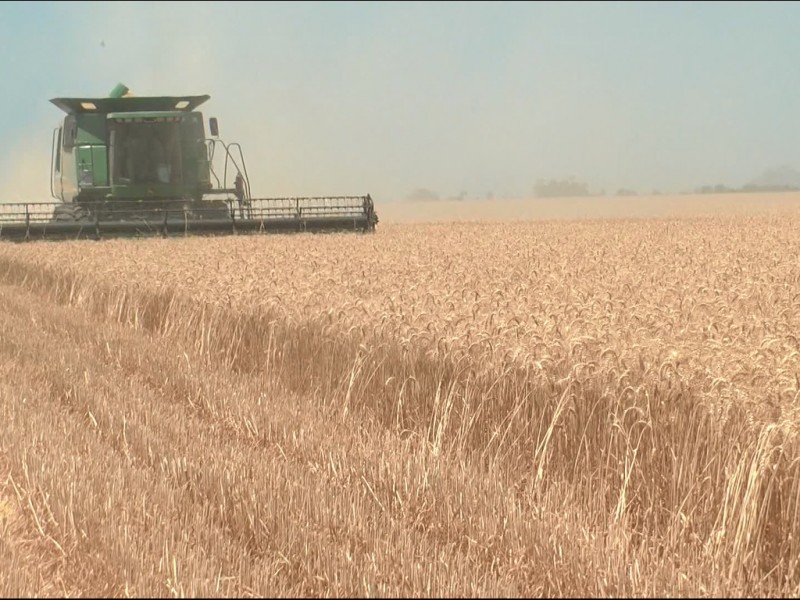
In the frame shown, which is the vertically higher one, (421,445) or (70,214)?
(70,214)

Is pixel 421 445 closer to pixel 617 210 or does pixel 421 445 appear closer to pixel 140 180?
pixel 140 180

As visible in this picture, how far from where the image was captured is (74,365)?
7.26m

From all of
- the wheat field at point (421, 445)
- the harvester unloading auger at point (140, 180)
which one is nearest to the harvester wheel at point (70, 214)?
the harvester unloading auger at point (140, 180)

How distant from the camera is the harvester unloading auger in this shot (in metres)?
18.2

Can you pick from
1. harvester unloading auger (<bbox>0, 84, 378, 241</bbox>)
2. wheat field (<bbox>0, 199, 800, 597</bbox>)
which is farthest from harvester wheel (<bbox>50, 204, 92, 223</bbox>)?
wheat field (<bbox>0, 199, 800, 597</bbox>)

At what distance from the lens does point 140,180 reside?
1873 cm

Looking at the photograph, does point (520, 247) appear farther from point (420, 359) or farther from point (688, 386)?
point (688, 386)

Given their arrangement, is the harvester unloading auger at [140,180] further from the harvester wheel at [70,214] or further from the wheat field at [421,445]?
the wheat field at [421,445]

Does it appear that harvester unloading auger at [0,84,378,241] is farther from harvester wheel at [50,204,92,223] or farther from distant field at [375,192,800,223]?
distant field at [375,192,800,223]

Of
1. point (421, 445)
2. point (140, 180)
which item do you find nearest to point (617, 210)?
point (140, 180)

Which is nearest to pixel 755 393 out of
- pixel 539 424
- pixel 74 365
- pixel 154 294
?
pixel 539 424

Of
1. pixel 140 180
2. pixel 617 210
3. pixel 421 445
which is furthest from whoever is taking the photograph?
pixel 617 210

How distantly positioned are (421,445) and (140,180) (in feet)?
47.6

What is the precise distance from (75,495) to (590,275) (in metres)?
5.60
